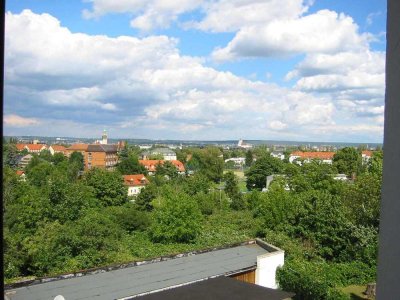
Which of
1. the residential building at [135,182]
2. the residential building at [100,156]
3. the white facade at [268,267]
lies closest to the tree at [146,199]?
the residential building at [135,182]

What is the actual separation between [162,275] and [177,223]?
7853mm

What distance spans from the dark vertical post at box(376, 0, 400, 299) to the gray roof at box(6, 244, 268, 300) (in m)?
8.43

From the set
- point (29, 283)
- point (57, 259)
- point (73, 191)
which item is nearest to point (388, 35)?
point (29, 283)

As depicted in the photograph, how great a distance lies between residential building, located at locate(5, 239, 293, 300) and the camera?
8695mm

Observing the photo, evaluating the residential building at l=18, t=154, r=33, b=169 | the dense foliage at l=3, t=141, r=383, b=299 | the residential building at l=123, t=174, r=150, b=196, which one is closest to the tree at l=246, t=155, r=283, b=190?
the residential building at l=123, t=174, r=150, b=196

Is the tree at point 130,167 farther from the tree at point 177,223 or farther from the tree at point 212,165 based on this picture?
the tree at point 177,223

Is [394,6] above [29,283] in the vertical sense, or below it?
above

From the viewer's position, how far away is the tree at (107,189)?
2830 cm

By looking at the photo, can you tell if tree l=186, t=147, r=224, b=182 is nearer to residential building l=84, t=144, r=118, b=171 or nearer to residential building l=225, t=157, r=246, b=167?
residential building l=84, t=144, r=118, b=171

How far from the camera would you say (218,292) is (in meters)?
6.42

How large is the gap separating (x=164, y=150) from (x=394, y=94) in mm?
95276

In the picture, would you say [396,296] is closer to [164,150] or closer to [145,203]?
[145,203]

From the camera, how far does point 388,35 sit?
80 cm

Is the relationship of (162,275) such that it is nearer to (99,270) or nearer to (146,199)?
(99,270)
